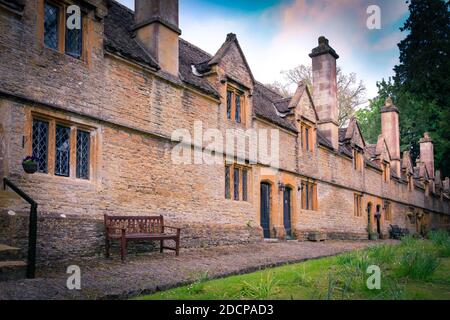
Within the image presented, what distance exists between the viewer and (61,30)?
32.2 ft

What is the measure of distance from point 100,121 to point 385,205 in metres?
25.0

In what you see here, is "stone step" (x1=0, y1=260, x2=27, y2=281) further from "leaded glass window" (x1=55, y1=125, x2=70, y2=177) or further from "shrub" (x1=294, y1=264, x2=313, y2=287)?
"shrub" (x1=294, y1=264, x2=313, y2=287)

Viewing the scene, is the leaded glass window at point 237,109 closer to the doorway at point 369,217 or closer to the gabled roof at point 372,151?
the doorway at point 369,217

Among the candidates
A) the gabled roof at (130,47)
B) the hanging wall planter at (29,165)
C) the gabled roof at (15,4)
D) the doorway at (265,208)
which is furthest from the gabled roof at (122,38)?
the doorway at (265,208)

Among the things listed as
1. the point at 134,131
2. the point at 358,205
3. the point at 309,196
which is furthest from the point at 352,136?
the point at 134,131

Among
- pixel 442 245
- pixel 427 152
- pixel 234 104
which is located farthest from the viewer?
pixel 427 152

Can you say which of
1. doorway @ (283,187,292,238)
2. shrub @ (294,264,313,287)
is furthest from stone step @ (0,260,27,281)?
doorway @ (283,187,292,238)

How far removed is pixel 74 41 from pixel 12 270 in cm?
595

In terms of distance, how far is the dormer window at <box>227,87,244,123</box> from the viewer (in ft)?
50.4

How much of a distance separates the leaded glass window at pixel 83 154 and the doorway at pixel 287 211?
10.3m

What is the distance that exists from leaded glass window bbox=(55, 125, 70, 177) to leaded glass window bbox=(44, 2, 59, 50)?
2.02 m

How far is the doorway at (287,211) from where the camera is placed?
1812cm

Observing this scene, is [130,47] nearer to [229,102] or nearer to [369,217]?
[229,102]
